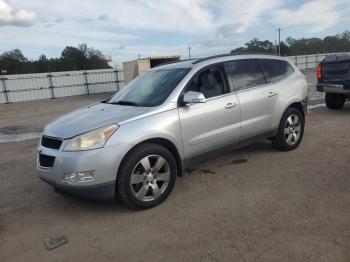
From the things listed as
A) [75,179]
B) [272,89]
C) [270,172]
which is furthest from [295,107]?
[75,179]

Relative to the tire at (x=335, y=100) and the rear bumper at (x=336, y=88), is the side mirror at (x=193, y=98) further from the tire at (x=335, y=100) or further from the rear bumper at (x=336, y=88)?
the tire at (x=335, y=100)

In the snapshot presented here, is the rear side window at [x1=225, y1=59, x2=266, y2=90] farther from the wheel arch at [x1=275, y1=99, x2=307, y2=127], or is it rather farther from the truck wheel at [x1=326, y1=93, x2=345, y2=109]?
the truck wheel at [x1=326, y1=93, x2=345, y2=109]

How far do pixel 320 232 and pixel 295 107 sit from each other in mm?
3151

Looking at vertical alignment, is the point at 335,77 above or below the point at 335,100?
above

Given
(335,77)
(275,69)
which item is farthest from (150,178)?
(335,77)

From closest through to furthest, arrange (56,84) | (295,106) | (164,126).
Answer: (164,126) → (295,106) → (56,84)

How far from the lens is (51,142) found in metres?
4.02

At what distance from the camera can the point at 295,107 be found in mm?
6008

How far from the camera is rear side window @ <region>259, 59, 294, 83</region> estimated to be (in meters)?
5.64

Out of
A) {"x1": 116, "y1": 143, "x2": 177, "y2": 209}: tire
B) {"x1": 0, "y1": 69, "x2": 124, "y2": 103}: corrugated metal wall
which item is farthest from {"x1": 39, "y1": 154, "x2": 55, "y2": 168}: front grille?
{"x1": 0, "y1": 69, "x2": 124, "y2": 103}: corrugated metal wall

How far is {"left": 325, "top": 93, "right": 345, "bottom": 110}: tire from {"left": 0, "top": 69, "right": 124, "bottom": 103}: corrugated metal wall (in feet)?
76.4

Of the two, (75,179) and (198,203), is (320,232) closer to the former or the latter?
(198,203)

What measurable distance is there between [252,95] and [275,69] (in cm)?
96

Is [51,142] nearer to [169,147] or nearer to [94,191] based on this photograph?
[94,191]
